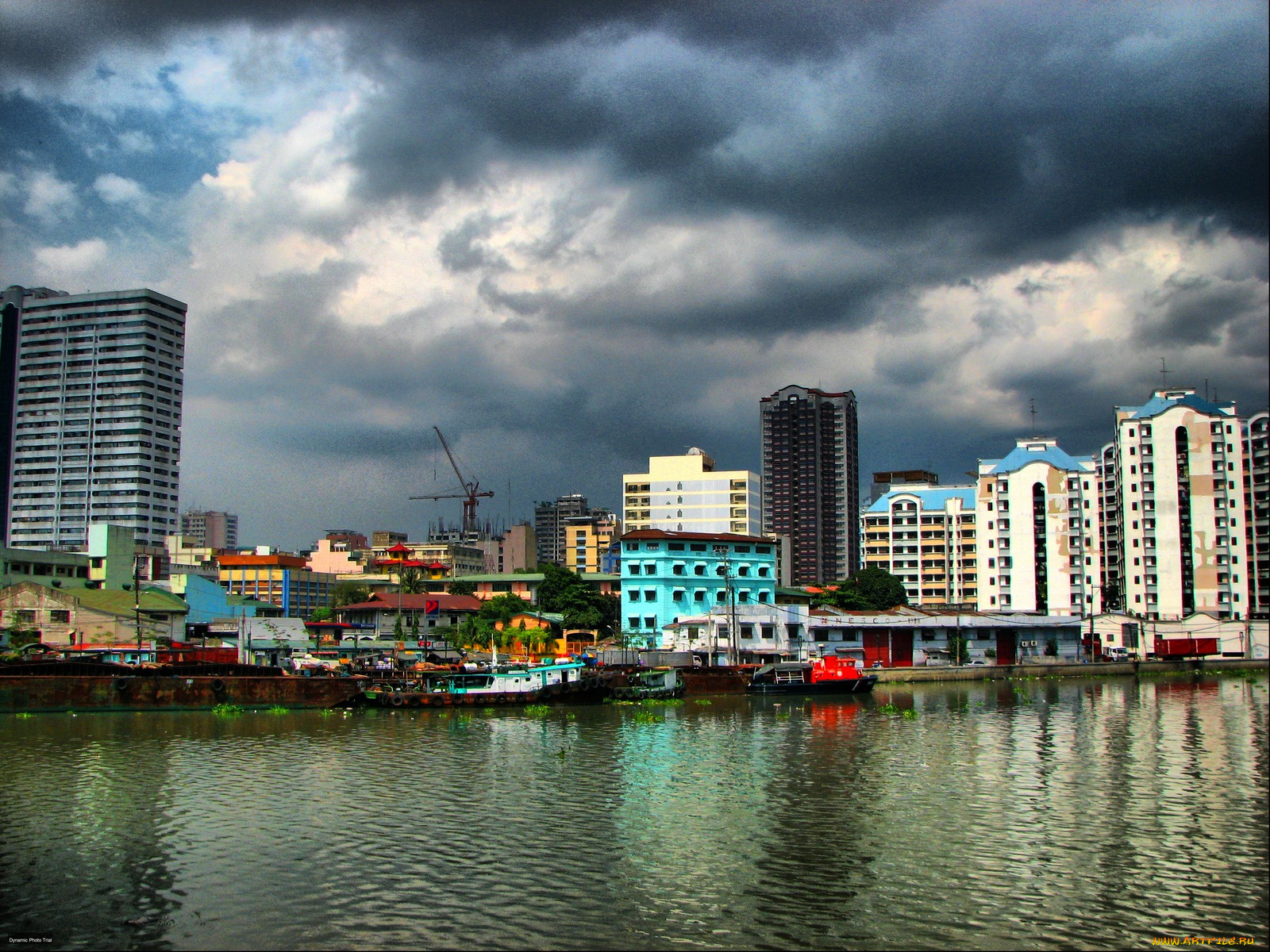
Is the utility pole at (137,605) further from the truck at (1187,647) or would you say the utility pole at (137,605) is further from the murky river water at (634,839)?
the truck at (1187,647)

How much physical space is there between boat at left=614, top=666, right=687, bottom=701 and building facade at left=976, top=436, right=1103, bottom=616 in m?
67.4

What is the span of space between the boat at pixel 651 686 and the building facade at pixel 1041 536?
6744 cm

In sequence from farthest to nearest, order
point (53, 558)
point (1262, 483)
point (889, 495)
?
point (889, 495) → point (1262, 483) → point (53, 558)

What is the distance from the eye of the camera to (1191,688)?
76.2 meters

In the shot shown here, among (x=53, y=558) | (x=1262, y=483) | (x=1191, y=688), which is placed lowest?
(x=1191, y=688)

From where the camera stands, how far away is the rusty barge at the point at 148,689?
55375mm

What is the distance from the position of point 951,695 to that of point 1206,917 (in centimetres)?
5010

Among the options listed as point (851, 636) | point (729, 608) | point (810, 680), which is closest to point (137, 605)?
point (810, 680)

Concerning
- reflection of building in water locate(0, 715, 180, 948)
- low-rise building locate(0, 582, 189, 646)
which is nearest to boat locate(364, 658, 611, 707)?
reflection of building in water locate(0, 715, 180, 948)

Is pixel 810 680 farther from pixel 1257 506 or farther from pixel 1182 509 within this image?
pixel 1257 506

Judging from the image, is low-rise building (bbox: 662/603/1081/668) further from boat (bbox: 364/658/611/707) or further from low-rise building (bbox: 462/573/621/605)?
low-rise building (bbox: 462/573/621/605)

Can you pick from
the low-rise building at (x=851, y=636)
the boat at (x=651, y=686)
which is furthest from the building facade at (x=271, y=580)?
the boat at (x=651, y=686)

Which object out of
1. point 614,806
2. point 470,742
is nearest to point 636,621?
point 470,742

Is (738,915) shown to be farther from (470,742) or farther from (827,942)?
(470,742)
